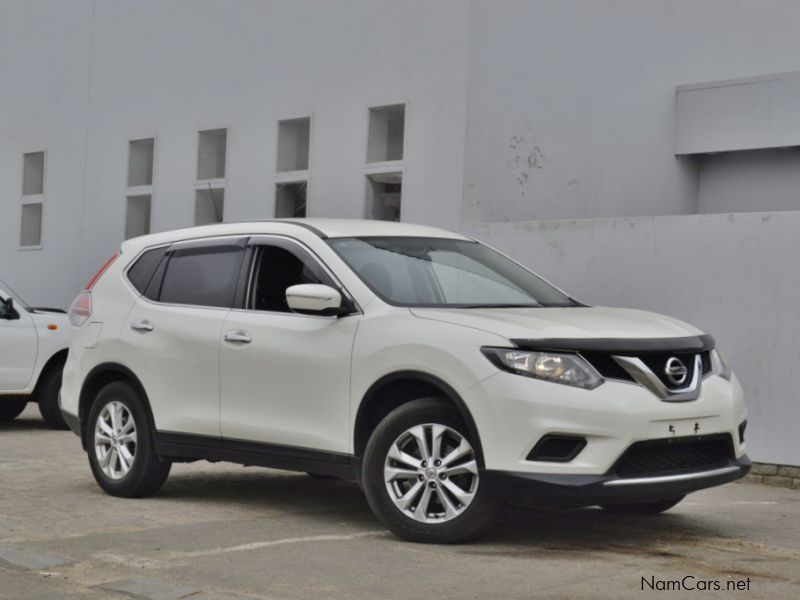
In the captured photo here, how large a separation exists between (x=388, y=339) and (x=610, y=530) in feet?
5.88

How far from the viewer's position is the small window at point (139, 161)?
18.6 metres

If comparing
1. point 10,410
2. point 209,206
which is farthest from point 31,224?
point 10,410

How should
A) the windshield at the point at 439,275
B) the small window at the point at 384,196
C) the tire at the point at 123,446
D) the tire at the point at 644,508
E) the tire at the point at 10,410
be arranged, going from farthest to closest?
the tire at the point at 10,410 → the small window at the point at 384,196 → the tire at the point at 123,446 → the tire at the point at 644,508 → the windshield at the point at 439,275

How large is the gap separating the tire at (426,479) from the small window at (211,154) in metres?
10.2

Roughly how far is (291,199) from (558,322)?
9.10 meters

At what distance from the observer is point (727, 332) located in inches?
464

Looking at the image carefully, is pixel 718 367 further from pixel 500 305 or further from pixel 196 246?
pixel 196 246

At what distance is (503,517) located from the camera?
8625 mm

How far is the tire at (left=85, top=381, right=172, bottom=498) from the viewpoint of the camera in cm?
919

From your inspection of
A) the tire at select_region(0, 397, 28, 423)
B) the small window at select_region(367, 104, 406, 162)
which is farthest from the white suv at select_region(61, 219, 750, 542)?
A: the tire at select_region(0, 397, 28, 423)

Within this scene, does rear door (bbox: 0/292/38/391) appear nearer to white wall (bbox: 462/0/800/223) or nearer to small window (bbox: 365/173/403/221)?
small window (bbox: 365/173/403/221)

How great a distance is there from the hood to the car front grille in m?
0.58

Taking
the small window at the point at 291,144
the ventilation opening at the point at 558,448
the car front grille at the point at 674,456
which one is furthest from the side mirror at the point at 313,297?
the small window at the point at 291,144

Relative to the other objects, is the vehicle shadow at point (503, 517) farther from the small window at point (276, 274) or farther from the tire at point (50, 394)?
the tire at point (50, 394)
